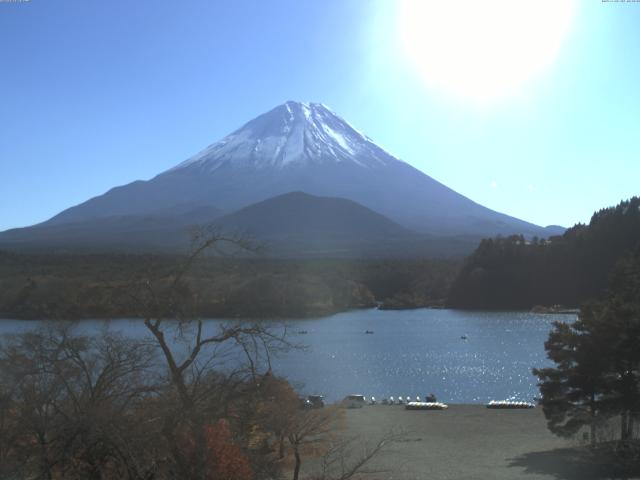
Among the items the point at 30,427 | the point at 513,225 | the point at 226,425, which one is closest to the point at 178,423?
the point at 226,425

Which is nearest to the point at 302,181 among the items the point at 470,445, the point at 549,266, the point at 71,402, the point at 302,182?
the point at 302,182

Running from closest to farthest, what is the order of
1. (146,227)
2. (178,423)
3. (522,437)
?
(178,423), (522,437), (146,227)

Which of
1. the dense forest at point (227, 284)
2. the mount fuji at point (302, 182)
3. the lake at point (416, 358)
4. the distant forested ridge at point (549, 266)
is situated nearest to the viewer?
the dense forest at point (227, 284)

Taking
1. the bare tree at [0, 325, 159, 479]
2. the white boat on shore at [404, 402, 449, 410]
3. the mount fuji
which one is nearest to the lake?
the white boat on shore at [404, 402, 449, 410]

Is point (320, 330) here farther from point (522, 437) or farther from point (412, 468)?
point (412, 468)

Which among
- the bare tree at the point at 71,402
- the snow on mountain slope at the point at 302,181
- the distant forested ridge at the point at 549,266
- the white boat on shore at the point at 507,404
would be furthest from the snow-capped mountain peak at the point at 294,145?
the bare tree at the point at 71,402

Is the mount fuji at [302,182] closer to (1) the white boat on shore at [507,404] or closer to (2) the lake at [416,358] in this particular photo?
(2) the lake at [416,358]
